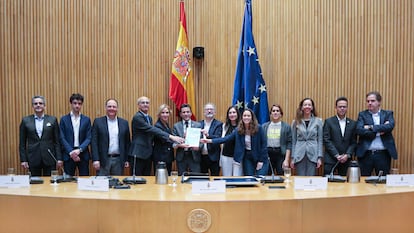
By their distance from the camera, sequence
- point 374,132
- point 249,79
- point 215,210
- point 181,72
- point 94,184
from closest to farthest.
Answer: point 215,210 < point 94,184 < point 374,132 < point 249,79 < point 181,72

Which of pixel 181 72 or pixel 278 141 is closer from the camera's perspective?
pixel 278 141

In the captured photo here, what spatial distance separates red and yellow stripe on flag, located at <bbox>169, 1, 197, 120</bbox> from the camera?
5215 millimetres

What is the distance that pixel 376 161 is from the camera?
4336 millimetres

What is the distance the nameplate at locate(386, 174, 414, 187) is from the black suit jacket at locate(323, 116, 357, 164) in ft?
5.23

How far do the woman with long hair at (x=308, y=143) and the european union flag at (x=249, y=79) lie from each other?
A: 69 centimetres

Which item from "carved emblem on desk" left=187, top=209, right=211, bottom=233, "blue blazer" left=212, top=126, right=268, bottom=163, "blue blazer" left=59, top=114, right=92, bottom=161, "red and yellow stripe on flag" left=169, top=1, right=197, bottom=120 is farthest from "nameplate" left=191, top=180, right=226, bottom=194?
"red and yellow stripe on flag" left=169, top=1, right=197, bottom=120

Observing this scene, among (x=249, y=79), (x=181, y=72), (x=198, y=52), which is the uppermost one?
(x=198, y=52)

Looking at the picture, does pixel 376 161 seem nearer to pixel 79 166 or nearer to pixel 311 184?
pixel 311 184

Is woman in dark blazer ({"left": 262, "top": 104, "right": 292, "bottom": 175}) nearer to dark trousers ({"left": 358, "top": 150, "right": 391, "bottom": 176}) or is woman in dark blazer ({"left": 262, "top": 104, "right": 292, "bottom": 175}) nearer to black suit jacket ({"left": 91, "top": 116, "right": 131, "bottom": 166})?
dark trousers ({"left": 358, "top": 150, "right": 391, "bottom": 176})

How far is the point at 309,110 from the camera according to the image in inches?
173

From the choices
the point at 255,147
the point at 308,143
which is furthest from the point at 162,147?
the point at 308,143

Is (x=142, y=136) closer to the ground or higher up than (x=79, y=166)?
higher up

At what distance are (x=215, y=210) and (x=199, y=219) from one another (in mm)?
117

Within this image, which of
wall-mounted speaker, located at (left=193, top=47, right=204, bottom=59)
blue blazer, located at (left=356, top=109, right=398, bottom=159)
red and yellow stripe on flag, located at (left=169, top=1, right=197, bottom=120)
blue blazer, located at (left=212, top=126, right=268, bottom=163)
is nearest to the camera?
blue blazer, located at (left=212, top=126, right=268, bottom=163)
